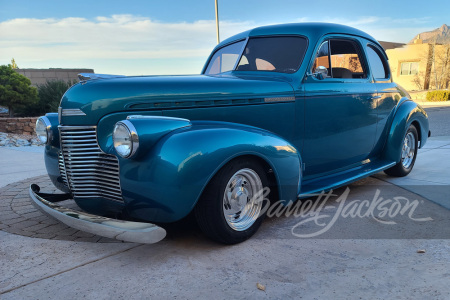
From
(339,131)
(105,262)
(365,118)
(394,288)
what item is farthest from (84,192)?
(365,118)

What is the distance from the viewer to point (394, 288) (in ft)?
7.52

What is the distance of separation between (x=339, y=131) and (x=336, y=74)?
1.98ft

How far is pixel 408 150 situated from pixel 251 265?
3468mm

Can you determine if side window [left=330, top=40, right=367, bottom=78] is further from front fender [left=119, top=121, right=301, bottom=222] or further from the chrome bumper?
the chrome bumper

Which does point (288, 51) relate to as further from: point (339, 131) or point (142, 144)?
point (142, 144)

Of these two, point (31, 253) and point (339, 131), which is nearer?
point (31, 253)

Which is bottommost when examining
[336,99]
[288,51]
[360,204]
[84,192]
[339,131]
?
[360,204]

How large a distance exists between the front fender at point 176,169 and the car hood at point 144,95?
29 cm

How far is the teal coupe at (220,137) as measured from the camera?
2561 mm

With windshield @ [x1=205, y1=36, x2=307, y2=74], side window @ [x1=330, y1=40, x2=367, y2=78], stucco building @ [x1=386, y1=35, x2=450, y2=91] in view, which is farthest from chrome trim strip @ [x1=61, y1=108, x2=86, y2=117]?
stucco building @ [x1=386, y1=35, x2=450, y2=91]

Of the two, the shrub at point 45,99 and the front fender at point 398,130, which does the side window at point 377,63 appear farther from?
the shrub at point 45,99

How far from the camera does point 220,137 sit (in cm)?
271

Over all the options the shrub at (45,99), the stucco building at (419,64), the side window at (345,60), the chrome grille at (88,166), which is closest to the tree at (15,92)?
the shrub at (45,99)

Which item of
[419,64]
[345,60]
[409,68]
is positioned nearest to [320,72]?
[345,60]
